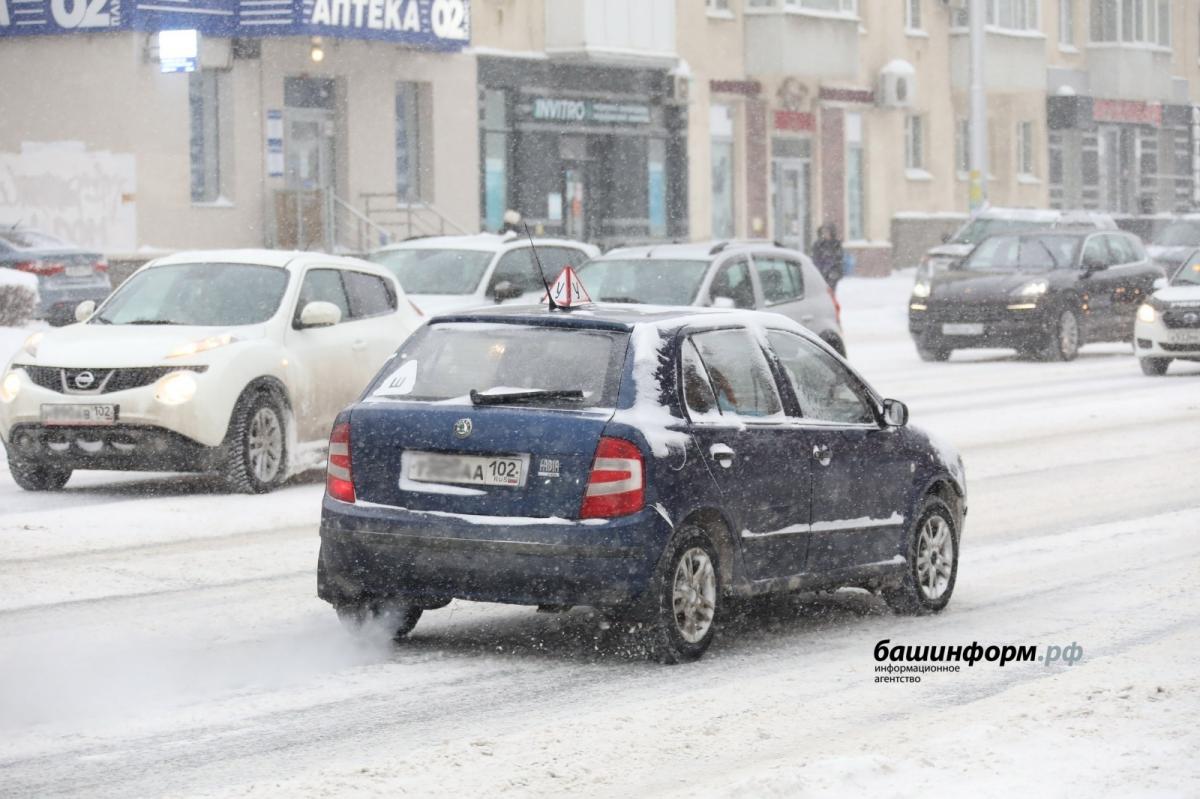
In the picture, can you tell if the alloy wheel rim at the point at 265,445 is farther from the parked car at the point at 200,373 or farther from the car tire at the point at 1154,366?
the car tire at the point at 1154,366

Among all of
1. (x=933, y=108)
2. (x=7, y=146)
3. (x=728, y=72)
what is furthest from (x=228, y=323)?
(x=933, y=108)

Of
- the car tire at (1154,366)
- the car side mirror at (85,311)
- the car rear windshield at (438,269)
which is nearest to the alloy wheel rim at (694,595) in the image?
the car side mirror at (85,311)

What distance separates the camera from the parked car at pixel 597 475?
28.0 feet

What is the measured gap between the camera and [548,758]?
711 centimetres

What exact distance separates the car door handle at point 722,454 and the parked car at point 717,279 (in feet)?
36.3

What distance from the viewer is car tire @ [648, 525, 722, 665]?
28.2 feet

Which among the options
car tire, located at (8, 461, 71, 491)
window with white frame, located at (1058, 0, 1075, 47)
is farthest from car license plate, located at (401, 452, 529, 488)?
window with white frame, located at (1058, 0, 1075, 47)

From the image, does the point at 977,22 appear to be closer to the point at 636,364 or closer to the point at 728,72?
the point at 728,72

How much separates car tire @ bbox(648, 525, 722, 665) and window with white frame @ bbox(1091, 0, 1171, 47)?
60273mm

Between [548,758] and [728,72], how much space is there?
44.3 m

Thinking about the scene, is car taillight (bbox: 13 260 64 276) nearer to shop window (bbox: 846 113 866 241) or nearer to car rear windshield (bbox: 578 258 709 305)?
car rear windshield (bbox: 578 258 709 305)

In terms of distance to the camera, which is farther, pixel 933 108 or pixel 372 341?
pixel 933 108

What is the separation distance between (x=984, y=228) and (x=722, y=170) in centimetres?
1170

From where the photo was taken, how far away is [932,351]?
29.8 metres
